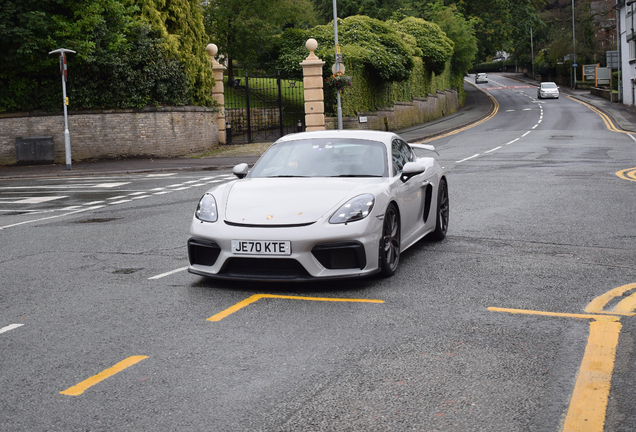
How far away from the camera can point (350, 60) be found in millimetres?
38281

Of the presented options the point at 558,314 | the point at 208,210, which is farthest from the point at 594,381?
the point at 208,210

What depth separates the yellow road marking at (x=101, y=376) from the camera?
163 inches

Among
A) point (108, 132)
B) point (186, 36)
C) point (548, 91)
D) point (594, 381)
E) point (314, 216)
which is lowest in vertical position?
point (594, 381)

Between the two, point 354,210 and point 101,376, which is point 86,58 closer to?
point 354,210

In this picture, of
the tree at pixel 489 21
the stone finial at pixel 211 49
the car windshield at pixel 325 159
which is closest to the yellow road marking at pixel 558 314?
the car windshield at pixel 325 159

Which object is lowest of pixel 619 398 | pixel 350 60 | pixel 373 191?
pixel 619 398

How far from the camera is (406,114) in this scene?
47.0 meters

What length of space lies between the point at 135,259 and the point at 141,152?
66.9 feet

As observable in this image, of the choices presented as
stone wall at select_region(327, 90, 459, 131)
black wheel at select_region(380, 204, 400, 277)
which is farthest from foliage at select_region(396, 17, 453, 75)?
black wheel at select_region(380, 204, 400, 277)

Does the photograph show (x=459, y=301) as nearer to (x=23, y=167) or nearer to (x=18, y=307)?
(x=18, y=307)

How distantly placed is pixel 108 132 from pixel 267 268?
22418 mm

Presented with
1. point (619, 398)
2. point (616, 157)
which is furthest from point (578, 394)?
point (616, 157)

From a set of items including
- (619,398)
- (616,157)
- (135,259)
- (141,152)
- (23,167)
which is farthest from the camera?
(141,152)

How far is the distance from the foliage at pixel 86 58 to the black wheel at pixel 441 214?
19.4 meters
